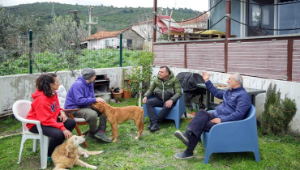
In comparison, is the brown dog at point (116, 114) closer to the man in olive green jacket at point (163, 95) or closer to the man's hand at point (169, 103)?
the man in olive green jacket at point (163, 95)

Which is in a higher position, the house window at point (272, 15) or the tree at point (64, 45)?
the house window at point (272, 15)

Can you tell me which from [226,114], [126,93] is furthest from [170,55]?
[226,114]

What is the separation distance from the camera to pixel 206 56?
7.83 m

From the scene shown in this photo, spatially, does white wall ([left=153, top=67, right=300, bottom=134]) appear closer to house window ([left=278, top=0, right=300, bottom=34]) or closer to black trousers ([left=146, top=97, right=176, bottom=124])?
black trousers ([left=146, top=97, right=176, bottom=124])

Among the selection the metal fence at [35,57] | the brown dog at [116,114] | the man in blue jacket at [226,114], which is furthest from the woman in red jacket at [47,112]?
the metal fence at [35,57]

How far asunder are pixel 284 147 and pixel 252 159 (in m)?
0.92

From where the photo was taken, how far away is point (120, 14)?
47250 millimetres

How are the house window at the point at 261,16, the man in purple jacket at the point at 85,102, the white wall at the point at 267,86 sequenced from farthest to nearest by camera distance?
1. the house window at the point at 261,16
2. the white wall at the point at 267,86
3. the man in purple jacket at the point at 85,102

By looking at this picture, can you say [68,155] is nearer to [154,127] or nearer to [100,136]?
[100,136]

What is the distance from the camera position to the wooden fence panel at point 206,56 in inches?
288

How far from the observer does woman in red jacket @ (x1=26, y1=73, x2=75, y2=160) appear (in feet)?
13.0

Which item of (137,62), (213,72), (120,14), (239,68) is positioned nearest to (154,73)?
(137,62)

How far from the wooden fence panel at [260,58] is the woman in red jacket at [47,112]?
4455mm

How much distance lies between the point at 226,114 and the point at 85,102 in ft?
8.04
